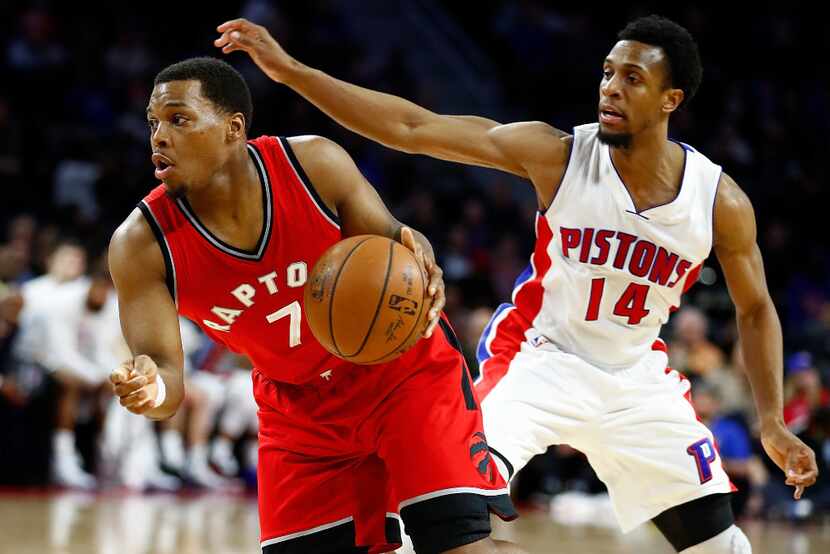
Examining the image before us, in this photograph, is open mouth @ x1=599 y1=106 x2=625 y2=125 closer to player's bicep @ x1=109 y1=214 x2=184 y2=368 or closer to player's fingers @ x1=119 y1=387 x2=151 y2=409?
player's bicep @ x1=109 y1=214 x2=184 y2=368

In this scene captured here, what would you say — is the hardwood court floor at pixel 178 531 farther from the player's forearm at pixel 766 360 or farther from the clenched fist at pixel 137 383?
the clenched fist at pixel 137 383

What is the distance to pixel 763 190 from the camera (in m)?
12.5

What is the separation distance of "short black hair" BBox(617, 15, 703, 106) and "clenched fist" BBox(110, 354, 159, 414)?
2088mm

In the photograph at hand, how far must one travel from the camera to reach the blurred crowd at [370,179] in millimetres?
9508

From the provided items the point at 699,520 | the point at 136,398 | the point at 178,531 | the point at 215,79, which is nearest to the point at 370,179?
the point at 178,531

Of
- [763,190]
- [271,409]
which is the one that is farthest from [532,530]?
[763,190]

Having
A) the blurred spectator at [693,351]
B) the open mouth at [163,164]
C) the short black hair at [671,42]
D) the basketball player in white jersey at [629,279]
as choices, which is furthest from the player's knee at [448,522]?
the blurred spectator at [693,351]

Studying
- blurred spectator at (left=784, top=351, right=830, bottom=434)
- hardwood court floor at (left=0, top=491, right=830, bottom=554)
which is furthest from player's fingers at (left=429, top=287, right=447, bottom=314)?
blurred spectator at (left=784, top=351, right=830, bottom=434)

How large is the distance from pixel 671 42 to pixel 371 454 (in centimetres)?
180

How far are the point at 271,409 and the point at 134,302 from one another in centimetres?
61

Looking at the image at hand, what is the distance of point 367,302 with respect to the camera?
11.5 feet

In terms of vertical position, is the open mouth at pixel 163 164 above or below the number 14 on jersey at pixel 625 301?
above

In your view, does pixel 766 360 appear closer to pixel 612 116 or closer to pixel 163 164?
pixel 612 116

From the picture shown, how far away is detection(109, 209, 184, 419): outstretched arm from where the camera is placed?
11.7 feet
